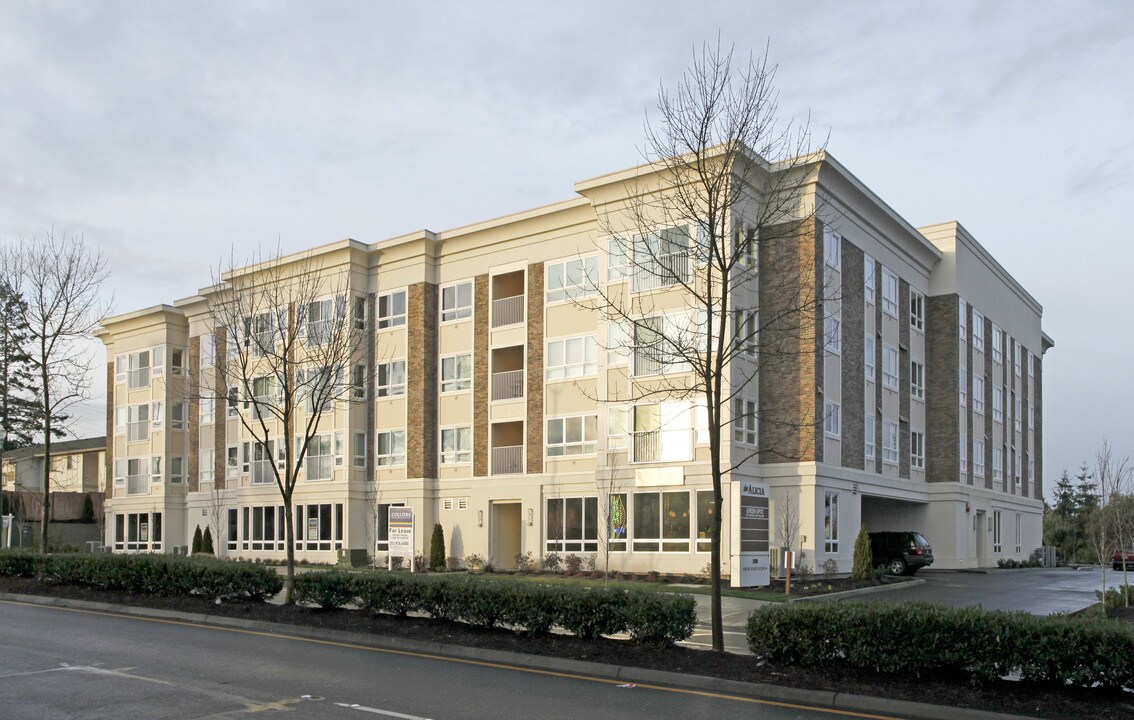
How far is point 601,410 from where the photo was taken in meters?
35.2

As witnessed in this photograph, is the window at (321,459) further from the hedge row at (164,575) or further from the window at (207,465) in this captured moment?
the hedge row at (164,575)

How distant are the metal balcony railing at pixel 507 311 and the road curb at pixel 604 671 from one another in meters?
21.7

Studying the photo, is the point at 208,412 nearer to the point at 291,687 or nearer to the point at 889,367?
the point at 889,367

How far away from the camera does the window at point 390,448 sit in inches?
1652

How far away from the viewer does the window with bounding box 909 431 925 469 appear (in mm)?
42344

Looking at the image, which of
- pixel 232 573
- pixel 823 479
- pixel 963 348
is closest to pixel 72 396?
pixel 232 573

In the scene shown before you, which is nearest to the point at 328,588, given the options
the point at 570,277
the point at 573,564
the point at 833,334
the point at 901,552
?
the point at 573,564

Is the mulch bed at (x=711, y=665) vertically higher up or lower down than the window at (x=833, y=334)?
lower down

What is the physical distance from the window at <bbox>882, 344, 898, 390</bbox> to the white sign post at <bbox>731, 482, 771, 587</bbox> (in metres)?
11.5

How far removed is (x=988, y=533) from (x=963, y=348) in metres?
8.78

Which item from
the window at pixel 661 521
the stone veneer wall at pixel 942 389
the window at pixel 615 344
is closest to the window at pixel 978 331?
the stone veneer wall at pixel 942 389

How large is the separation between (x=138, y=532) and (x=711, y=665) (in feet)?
156

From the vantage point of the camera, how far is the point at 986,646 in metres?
10.8

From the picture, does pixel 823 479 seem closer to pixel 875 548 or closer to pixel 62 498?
pixel 875 548
